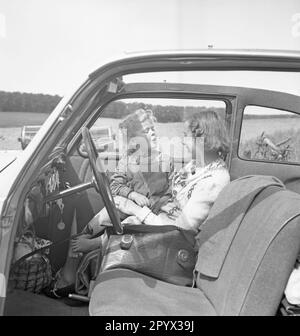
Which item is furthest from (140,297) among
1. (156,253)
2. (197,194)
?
(197,194)

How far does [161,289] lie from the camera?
1.86 m

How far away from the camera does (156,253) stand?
1.91 meters

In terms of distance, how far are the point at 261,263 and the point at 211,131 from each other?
0.90 meters

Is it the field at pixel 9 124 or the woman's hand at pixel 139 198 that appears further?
the field at pixel 9 124

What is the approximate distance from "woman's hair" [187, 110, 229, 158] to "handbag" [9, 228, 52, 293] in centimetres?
99

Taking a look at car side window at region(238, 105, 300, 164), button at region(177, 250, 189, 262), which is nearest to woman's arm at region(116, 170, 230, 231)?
button at region(177, 250, 189, 262)

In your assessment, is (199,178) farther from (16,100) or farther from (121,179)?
(16,100)

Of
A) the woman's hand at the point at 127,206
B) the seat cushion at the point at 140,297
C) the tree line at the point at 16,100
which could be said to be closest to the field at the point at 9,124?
the tree line at the point at 16,100

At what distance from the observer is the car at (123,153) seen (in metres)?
1.43

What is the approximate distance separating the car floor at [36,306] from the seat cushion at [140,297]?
0.25 metres

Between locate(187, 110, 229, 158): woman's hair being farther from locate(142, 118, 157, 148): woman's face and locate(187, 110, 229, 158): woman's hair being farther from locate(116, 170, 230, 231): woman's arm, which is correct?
locate(142, 118, 157, 148): woman's face

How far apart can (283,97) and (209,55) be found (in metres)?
1.68

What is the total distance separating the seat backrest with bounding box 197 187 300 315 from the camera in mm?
1420

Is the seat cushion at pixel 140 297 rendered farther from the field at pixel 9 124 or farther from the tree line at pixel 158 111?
the field at pixel 9 124
